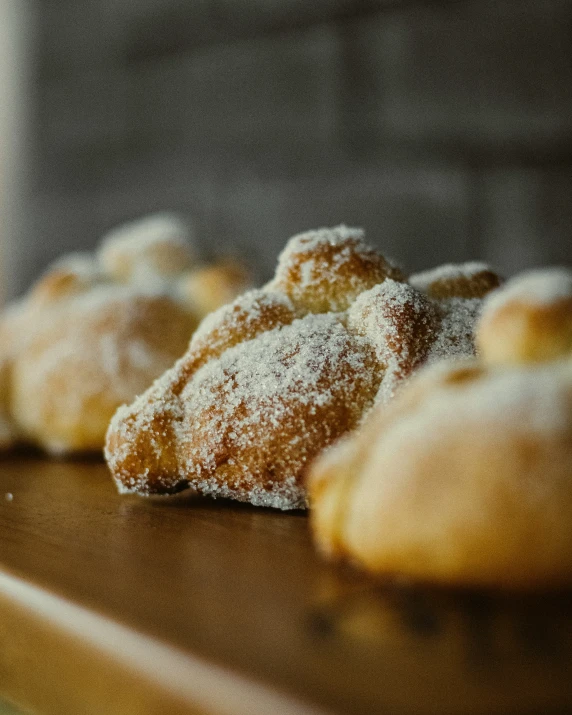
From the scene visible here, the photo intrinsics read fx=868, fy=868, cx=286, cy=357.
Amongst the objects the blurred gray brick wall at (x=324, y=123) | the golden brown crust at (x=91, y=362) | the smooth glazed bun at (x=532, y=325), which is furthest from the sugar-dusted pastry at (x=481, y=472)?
the blurred gray brick wall at (x=324, y=123)

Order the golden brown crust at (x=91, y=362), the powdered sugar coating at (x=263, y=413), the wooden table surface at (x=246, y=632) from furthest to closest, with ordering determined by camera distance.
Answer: the golden brown crust at (x=91, y=362) → the powdered sugar coating at (x=263, y=413) → the wooden table surface at (x=246, y=632)

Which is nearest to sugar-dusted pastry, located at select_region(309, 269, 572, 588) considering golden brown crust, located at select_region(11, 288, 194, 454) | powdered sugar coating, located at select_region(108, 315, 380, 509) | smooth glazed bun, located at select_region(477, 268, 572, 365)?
smooth glazed bun, located at select_region(477, 268, 572, 365)

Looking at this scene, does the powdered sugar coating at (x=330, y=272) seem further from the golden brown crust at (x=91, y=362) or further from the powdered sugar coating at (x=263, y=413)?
the golden brown crust at (x=91, y=362)

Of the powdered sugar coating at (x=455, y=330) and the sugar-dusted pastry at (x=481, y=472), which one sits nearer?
the sugar-dusted pastry at (x=481, y=472)

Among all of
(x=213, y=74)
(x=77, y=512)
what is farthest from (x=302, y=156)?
(x=77, y=512)

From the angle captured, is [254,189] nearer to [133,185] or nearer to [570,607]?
[133,185]

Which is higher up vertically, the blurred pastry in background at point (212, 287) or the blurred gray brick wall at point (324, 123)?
the blurred gray brick wall at point (324, 123)

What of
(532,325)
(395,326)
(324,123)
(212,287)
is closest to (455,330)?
(395,326)
